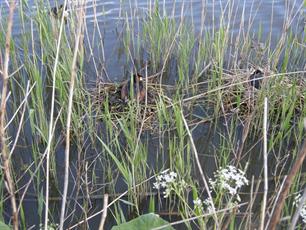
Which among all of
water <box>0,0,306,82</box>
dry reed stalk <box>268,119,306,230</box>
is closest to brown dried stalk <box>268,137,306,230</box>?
dry reed stalk <box>268,119,306,230</box>

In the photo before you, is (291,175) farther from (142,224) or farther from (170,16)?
(170,16)

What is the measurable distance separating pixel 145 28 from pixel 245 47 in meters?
0.74

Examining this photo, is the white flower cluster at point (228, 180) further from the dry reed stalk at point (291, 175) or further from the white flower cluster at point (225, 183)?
the dry reed stalk at point (291, 175)

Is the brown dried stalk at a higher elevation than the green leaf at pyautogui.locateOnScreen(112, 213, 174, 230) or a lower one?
higher

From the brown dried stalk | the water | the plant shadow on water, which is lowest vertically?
the plant shadow on water

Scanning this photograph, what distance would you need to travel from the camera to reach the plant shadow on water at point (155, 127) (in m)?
1.92

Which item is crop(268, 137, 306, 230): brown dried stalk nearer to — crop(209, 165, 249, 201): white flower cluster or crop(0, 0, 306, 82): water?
crop(209, 165, 249, 201): white flower cluster

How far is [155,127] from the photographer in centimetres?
253

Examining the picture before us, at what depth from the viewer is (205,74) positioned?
3078 mm

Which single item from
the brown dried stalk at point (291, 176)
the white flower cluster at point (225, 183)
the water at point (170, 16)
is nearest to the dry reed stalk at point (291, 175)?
the brown dried stalk at point (291, 176)

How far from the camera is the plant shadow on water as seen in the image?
1922 millimetres

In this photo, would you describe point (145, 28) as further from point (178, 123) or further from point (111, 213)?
point (111, 213)

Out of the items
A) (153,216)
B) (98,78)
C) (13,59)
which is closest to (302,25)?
(98,78)

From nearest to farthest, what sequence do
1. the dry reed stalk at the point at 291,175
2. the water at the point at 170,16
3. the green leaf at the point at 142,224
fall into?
the dry reed stalk at the point at 291,175
the green leaf at the point at 142,224
the water at the point at 170,16
